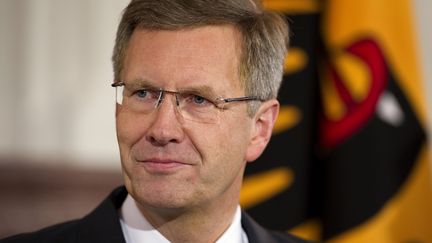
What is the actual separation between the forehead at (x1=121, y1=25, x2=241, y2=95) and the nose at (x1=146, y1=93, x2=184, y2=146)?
0.05 m

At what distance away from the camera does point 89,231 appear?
214cm

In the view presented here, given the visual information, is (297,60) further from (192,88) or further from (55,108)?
(192,88)

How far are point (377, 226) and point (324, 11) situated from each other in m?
1.05

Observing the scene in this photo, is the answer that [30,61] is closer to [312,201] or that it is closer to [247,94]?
[312,201]

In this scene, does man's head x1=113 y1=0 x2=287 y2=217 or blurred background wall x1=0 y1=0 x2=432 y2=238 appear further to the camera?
blurred background wall x1=0 y1=0 x2=432 y2=238

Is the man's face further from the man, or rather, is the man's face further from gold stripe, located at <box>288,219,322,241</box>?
gold stripe, located at <box>288,219,322,241</box>

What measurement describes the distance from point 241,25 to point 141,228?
0.61 m

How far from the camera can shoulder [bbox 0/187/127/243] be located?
2111 millimetres

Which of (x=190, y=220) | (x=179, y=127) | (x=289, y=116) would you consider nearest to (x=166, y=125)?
(x=179, y=127)

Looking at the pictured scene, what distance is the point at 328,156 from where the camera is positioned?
145 inches

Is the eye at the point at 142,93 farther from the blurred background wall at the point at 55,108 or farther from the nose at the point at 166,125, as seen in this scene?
the blurred background wall at the point at 55,108

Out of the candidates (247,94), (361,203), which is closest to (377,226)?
(361,203)

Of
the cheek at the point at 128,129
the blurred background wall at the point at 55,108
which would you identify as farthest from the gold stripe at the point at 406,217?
the cheek at the point at 128,129

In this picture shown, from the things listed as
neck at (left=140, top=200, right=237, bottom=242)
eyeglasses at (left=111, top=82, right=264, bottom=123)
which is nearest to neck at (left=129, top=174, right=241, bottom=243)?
neck at (left=140, top=200, right=237, bottom=242)
